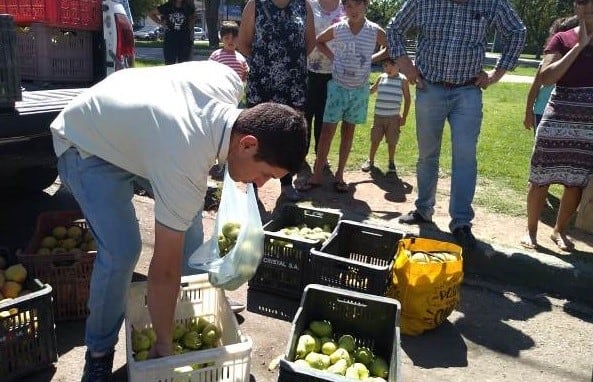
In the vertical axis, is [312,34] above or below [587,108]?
above

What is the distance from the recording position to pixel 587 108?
4152 millimetres

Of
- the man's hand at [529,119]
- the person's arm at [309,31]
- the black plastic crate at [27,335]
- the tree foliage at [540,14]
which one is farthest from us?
the tree foliage at [540,14]

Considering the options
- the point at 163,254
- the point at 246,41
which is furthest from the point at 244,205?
the point at 246,41

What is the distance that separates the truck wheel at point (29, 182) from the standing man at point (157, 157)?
9.21ft

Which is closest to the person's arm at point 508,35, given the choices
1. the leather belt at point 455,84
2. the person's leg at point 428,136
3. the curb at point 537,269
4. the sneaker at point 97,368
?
the leather belt at point 455,84

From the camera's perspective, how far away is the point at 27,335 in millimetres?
2748

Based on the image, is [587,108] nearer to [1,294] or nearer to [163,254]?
[163,254]

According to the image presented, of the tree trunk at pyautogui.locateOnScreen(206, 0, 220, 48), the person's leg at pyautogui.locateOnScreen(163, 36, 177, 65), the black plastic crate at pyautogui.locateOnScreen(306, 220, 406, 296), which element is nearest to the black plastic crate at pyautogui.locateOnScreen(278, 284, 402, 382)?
the black plastic crate at pyautogui.locateOnScreen(306, 220, 406, 296)

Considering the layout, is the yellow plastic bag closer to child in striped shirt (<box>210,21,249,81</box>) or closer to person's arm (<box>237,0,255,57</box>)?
person's arm (<box>237,0,255,57</box>)

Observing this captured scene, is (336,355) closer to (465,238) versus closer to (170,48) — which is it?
(465,238)

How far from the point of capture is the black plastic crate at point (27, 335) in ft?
8.75

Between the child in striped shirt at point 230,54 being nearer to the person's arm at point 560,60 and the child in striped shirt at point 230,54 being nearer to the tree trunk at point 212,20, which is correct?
the person's arm at point 560,60

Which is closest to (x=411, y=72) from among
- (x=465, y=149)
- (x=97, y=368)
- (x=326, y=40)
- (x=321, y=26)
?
(x=465, y=149)

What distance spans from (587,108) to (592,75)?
A: 239 millimetres
